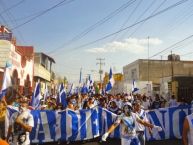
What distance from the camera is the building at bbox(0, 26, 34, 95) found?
22.1 m

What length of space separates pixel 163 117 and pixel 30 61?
72.5ft

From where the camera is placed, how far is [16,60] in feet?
85.0

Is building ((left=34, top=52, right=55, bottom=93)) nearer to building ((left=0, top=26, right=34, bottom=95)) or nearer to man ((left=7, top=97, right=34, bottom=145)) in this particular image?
building ((left=0, top=26, right=34, bottom=95))

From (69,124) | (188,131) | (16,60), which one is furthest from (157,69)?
(188,131)

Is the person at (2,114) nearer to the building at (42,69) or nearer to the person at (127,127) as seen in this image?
the person at (127,127)

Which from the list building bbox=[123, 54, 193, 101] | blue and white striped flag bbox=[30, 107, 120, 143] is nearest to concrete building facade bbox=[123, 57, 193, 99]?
building bbox=[123, 54, 193, 101]

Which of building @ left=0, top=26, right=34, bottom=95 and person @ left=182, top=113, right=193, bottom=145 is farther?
building @ left=0, top=26, right=34, bottom=95

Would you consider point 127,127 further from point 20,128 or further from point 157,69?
point 157,69

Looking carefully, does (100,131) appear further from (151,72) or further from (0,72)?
(151,72)

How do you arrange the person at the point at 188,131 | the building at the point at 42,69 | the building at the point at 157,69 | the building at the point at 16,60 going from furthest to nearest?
the building at the point at 157,69
the building at the point at 42,69
the building at the point at 16,60
the person at the point at 188,131

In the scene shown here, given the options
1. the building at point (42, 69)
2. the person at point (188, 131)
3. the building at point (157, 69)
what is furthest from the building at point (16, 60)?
the building at point (157, 69)

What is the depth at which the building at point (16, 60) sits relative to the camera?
22.1m

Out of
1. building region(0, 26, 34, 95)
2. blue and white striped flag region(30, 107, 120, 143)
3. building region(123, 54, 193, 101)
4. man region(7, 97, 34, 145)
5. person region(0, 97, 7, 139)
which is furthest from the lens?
building region(123, 54, 193, 101)

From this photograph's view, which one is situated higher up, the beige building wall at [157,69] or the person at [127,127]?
the beige building wall at [157,69]
